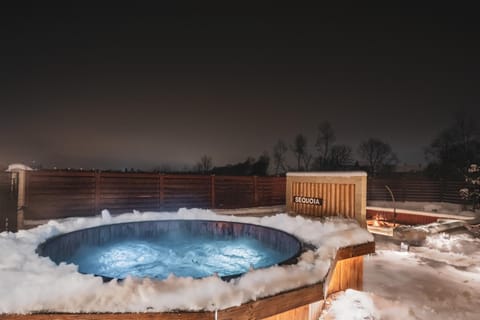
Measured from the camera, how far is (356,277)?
11.4ft

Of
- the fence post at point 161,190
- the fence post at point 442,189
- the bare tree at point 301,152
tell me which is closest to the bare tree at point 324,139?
the bare tree at point 301,152

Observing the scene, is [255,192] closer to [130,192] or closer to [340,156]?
[130,192]

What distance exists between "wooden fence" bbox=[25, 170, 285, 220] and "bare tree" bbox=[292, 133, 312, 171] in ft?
63.5

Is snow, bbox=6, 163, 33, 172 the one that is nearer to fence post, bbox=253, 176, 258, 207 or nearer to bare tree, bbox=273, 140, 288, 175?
fence post, bbox=253, 176, 258, 207

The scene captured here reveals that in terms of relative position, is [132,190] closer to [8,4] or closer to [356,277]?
[356,277]

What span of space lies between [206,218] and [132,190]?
318 cm

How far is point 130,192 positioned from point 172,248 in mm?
3183

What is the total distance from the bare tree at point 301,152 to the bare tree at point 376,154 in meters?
5.60

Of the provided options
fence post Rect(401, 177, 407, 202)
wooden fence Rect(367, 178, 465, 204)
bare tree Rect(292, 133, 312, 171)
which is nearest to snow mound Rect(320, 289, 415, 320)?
wooden fence Rect(367, 178, 465, 204)

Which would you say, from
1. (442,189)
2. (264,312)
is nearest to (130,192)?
(264,312)

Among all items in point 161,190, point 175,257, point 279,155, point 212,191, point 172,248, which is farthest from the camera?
point 279,155

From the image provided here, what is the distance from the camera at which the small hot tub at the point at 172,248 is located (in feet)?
12.2

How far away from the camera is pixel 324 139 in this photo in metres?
27.8

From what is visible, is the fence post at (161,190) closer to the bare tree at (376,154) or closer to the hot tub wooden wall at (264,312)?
the hot tub wooden wall at (264,312)
